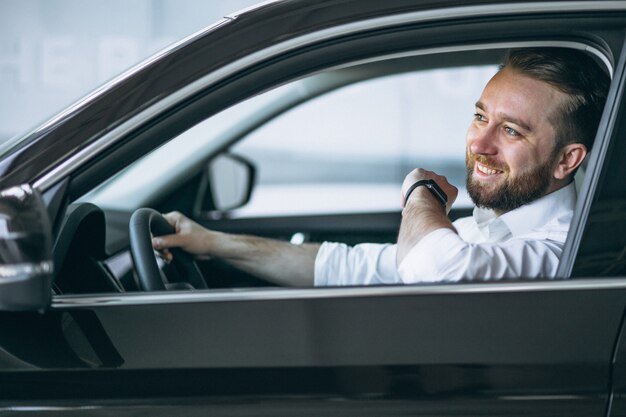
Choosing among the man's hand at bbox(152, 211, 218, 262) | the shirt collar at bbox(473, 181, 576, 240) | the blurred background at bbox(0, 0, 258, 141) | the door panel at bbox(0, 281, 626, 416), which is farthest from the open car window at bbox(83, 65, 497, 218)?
the door panel at bbox(0, 281, 626, 416)

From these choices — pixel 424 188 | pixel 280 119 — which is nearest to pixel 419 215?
pixel 424 188

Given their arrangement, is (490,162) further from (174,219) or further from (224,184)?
(224,184)

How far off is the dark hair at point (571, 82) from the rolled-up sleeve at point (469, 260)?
30 cm

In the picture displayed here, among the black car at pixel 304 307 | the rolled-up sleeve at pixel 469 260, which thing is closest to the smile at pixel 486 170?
the rolled-up sleeve at pixel 469 260

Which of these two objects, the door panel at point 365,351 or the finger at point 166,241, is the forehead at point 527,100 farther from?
the finger at point 166,241

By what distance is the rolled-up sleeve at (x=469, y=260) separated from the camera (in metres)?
1.65

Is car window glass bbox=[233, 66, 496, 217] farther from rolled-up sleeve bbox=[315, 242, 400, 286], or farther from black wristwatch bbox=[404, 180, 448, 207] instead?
black wristwatch bbox=[404, 180, 448, 207]

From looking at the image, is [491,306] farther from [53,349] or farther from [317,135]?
[317,135]

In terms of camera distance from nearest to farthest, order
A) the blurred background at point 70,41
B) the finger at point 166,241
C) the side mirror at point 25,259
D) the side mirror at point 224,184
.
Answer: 1. the side mirror at point 25,259
2. the finger at point 166,241
3. the side mirror at point 224,184
4. the blurred background at point 70,41

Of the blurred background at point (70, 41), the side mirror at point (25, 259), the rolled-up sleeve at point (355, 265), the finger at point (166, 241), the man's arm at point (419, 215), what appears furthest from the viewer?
the blurred background at point (70, 41)

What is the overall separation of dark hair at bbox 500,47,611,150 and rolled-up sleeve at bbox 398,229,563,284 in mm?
301

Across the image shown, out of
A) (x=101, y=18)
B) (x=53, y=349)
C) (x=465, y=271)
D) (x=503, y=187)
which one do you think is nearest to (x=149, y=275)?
(x=53, y=349)

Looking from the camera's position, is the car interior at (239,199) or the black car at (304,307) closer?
the black car at (304,307)

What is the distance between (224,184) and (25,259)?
7.27 feet
